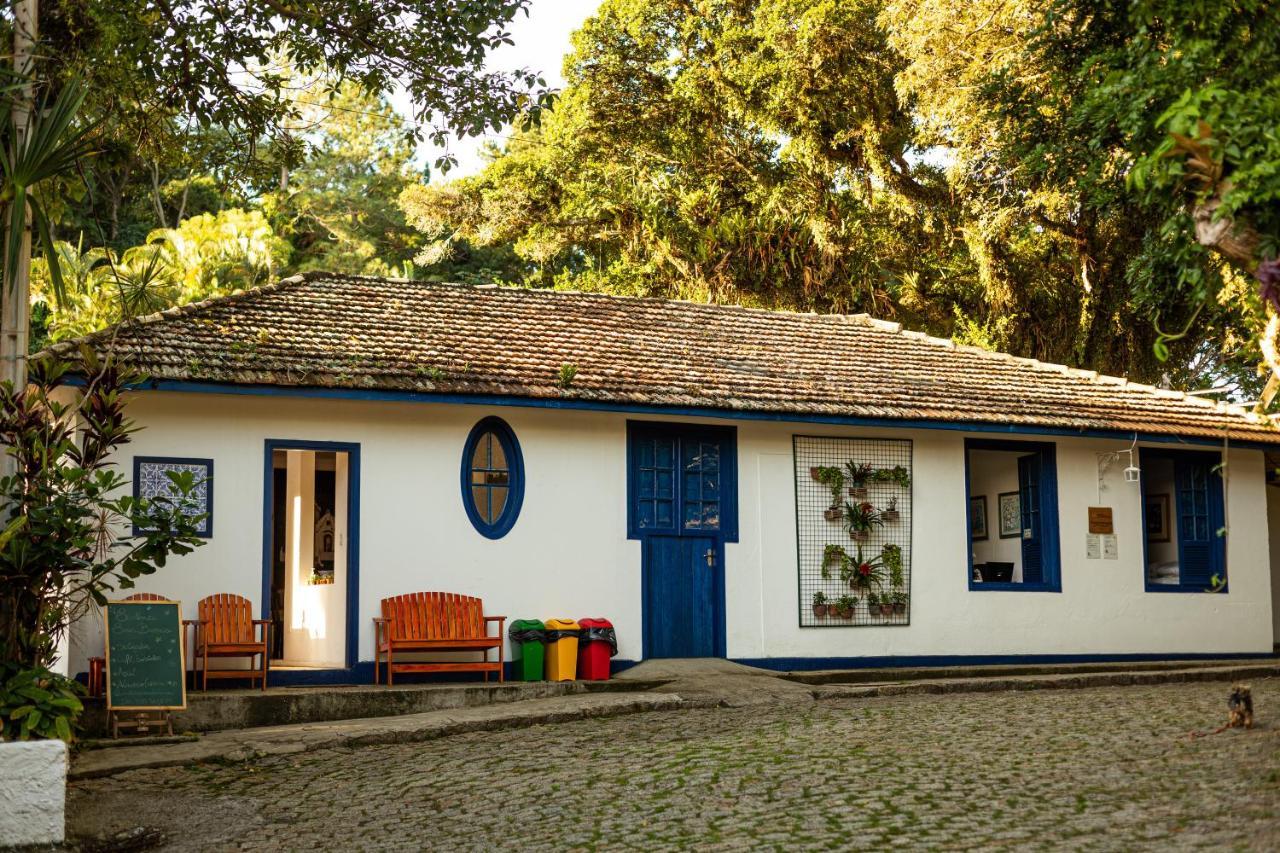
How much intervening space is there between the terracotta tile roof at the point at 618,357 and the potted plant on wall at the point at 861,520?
1137 mm

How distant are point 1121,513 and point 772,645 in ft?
16.0

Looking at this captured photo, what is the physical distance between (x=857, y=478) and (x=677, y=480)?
6.88 feet

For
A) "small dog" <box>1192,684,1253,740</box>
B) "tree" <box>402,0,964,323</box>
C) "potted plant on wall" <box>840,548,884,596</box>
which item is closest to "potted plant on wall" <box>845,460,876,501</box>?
"potted plant on wall" <box>840,548,884,596</box>

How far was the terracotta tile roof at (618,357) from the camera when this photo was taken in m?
13.0

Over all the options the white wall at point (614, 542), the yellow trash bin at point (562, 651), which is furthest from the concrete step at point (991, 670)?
the yellow trash bin at point (562, 651)

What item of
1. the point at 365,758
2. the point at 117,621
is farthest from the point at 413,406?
the point at 365,758

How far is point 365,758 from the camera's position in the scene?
9.51 m

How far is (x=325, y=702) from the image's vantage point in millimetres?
11680

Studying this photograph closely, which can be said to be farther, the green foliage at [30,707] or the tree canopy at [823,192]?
the tree canopy at [823,192]

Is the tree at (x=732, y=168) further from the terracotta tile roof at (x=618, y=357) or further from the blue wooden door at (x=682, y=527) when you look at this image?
the blue wooden door at (x=682, y=527)

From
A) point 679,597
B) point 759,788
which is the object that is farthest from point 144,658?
point 679,597

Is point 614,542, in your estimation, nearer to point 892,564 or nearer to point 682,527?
point 682,527

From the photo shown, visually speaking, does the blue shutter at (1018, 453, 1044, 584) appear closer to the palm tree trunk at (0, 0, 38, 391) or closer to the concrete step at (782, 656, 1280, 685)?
the concrete step at (782, 656, 1280, 685)

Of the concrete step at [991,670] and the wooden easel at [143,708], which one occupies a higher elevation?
the wooden easel at [143,708]
